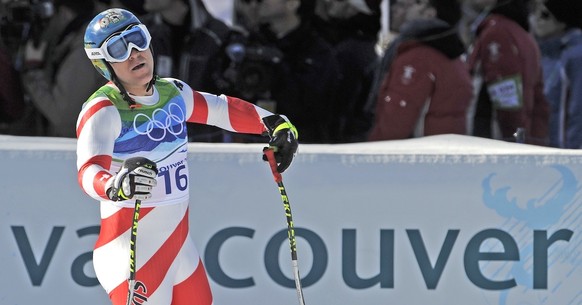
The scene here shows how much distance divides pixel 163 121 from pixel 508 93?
112 inches

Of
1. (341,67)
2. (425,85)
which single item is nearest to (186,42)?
(341,67)

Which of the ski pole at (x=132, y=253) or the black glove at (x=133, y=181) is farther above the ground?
the black glove at (x=133, y=181)

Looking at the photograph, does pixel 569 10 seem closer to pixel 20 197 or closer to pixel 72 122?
pixel 72 122

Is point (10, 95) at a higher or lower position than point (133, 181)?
lower

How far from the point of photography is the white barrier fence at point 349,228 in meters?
5.54

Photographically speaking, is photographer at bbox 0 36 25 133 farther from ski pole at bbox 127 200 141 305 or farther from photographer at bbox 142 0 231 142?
ski pole at bbox 127 200 141 305

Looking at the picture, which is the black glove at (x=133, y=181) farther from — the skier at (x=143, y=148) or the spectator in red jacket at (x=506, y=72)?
the spectator in red jacket at (x=506, y=72)

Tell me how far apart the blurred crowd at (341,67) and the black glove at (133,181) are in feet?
8.04

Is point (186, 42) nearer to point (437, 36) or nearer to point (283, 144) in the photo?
point (437, 36)

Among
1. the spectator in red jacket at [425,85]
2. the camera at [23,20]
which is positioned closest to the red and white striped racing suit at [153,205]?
the spectator in red jacket at [425,85]

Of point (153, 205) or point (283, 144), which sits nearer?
point (153, 205)

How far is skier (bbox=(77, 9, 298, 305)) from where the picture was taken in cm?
438

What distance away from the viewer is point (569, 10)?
7.27 meters

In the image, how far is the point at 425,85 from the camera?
654 cm
